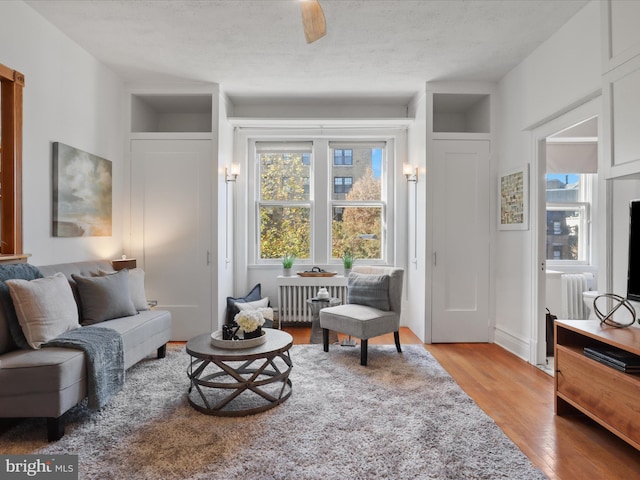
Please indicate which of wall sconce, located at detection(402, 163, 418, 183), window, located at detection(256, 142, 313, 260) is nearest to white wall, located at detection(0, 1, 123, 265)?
window, located at detection(256, 142, 313, 260)

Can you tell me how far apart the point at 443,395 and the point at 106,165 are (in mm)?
3701

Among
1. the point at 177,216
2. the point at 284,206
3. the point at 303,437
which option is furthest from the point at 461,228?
the point at 177,216

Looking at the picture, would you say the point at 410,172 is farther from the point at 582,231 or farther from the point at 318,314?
the point at 582,231

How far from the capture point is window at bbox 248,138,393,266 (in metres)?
5.16

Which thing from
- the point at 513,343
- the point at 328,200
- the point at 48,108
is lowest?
the point at 513,343

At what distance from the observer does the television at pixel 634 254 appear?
2.22m

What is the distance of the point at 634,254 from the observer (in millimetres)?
2244

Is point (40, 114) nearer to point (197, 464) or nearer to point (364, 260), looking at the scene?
point (197, 464)

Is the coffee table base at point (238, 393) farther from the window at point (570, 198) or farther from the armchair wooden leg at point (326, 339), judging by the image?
the window at point (570, 198)

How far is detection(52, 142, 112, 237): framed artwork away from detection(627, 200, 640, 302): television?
13.2 feet

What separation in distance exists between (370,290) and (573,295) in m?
2.50

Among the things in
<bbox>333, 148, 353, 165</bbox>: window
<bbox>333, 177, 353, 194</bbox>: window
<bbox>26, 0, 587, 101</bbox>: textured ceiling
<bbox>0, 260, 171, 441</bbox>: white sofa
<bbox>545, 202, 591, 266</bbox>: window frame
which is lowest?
<bbox>0, 260, 171, 441</bbox>: white sofa

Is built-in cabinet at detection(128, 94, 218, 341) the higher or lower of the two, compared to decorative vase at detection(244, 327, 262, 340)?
higher

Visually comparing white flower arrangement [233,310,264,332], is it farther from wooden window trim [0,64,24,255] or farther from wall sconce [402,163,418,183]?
wall sconce [402,163,418,183]
